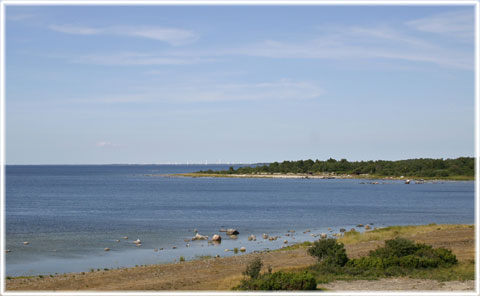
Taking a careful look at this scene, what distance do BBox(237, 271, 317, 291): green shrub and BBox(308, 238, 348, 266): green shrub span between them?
573 cm

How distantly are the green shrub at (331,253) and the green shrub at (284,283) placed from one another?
5.73 meters

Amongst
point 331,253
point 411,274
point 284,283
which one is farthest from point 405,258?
point 284,283

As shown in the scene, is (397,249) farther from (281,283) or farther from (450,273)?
(281,283)

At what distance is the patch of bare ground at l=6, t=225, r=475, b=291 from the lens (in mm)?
21984

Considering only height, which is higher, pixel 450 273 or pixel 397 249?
pixel 397 249

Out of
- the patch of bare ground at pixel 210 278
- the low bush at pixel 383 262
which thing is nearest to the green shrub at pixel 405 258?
the low bush at pixel 383 262

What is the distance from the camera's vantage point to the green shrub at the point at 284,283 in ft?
66.5

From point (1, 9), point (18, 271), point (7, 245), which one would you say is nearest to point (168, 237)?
point (7, 245)

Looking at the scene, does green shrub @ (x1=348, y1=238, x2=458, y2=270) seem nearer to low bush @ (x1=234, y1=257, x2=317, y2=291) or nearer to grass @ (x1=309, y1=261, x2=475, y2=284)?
grass @ (x1=309, y1=261, x2=475, y2=284)

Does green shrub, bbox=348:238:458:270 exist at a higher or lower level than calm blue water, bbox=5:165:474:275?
higher

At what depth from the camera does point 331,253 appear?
1082 inches

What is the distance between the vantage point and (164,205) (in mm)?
97438

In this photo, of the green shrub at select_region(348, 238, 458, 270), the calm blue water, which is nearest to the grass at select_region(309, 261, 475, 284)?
the green shrub at select_region(348, 238, 458, 270)

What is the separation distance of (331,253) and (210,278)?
5.93 metres
